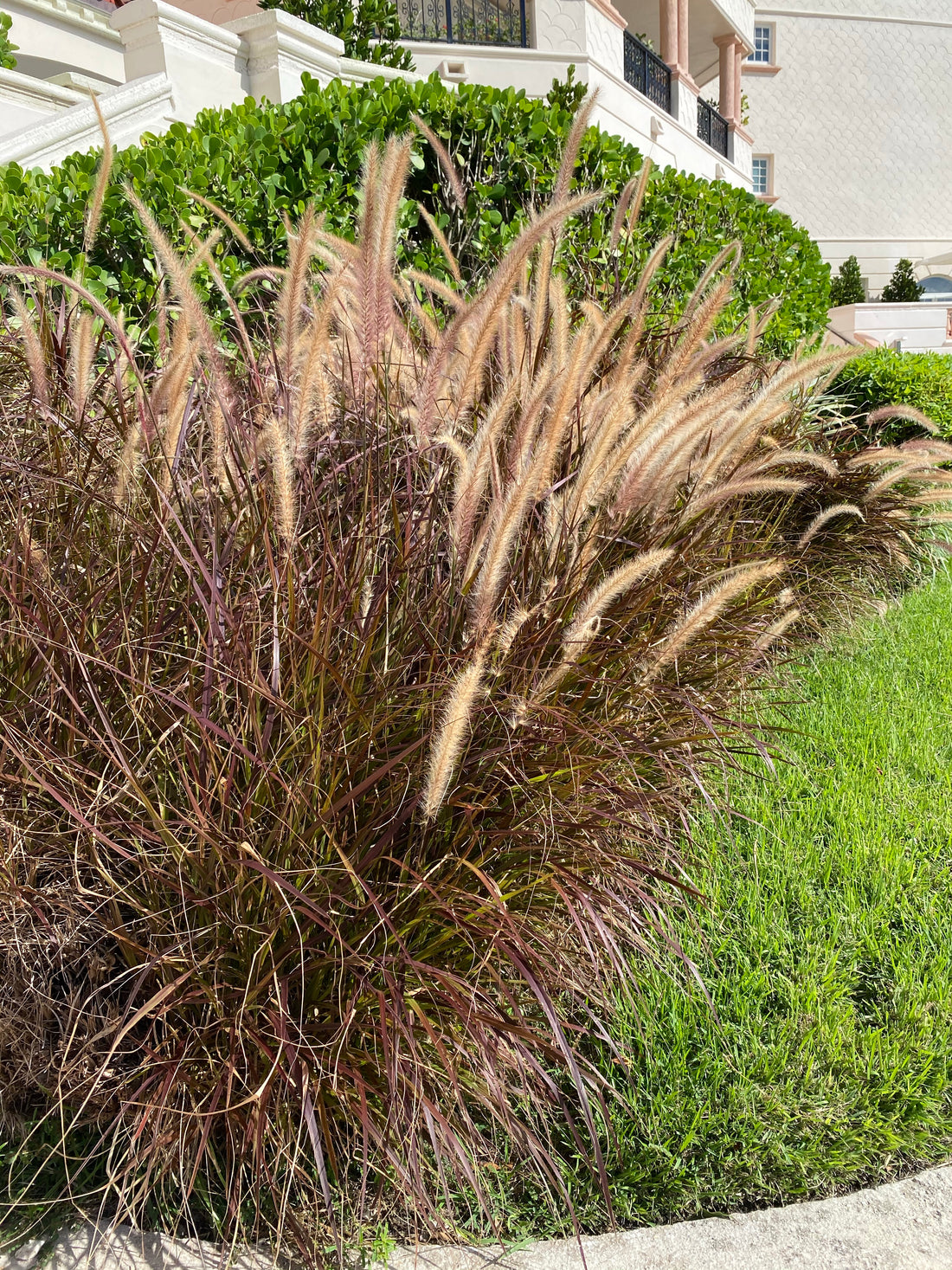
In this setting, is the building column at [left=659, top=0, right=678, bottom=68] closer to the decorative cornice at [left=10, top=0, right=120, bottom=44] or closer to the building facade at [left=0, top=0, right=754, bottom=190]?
the building facade at [left=0, top=0, right=754, bottom=190]

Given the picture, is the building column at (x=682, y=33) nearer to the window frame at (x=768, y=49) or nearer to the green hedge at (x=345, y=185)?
the green hedge at (x=345, y=185)

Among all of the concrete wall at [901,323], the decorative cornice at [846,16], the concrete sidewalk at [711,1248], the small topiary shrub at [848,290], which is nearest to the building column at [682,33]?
the concrete wall at [901,323]

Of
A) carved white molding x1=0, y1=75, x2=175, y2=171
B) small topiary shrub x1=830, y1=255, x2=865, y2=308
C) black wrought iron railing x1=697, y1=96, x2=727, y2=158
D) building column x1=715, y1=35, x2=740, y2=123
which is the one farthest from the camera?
small topiary shrub x1=830, y1=255, x2=865, y2=308

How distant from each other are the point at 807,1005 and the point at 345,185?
4393 millimetres

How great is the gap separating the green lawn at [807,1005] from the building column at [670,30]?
19.0 meters

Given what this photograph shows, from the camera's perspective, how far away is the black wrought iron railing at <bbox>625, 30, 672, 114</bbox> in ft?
51.5

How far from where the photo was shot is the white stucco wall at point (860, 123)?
104ft

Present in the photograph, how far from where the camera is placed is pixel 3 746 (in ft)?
5.60

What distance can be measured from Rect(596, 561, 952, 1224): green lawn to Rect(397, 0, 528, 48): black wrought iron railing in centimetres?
1353

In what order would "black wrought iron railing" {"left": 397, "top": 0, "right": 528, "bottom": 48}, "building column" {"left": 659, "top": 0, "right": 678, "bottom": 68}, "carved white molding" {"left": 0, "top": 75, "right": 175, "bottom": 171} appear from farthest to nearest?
"building column" {"left": 659, "top": 0, "right": 678, "bottom": 68} → "black wrought iron railing" {"left": 397, "top": 0, "right": 528, "bottom": 48} → "carved white molding" {"left": 0, "top": 75, "right": 175, "bottom": 171}

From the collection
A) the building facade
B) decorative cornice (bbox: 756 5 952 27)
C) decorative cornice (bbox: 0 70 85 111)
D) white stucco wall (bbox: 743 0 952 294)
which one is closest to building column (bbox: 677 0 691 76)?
the building facade

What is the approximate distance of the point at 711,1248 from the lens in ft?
5.42

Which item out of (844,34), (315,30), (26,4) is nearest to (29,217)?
(315,30)

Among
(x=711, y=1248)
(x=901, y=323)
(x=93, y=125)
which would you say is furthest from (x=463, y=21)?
(x=711, y=1248)
